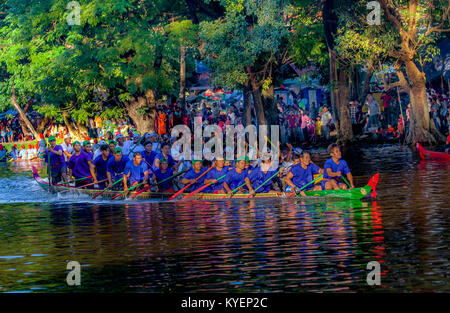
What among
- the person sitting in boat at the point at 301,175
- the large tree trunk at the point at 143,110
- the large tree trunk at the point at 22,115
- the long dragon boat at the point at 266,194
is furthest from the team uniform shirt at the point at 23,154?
the person sitting in boat at the point at 301,175

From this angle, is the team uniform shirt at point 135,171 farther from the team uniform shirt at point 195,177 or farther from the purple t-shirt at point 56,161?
the purple t-shirt at point 56,161

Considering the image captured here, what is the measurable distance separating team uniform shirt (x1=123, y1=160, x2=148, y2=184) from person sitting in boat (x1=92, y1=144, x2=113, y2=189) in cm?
146

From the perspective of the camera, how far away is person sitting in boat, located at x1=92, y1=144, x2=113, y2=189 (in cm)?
2398

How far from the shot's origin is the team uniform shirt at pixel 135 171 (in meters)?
22.4

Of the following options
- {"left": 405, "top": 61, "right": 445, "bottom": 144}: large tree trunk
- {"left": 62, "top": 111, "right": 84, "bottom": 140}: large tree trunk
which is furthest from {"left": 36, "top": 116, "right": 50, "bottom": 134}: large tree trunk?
{"left": 405, "top": 61, "right": 445, "bottom": 144}: large tree trunk

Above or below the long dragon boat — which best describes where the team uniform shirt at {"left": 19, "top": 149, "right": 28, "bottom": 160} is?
above

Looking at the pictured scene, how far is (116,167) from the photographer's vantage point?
23.7 m

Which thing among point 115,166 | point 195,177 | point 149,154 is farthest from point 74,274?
point 115,166

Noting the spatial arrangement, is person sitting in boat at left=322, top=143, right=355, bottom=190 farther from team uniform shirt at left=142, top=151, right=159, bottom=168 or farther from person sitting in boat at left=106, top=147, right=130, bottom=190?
person sitting in boat at left=106, top=147, right=130, bottom=190

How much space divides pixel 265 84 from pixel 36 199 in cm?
1590

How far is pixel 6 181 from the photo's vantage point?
33.1 meters

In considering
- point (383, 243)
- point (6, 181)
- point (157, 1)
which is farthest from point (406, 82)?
point (383, 243)
